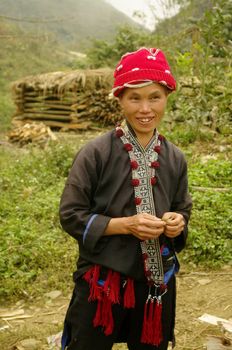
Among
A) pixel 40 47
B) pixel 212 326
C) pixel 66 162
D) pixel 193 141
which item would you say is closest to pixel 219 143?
pixel 193 141

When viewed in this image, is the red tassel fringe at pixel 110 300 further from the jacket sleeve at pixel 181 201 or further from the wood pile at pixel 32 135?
the wood pile at pixel 32 135

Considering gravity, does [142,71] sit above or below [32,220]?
above

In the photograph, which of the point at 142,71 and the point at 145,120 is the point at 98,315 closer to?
the point at 145,120

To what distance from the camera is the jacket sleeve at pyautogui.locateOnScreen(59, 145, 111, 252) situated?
5.25 ft

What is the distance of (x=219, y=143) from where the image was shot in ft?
21.1

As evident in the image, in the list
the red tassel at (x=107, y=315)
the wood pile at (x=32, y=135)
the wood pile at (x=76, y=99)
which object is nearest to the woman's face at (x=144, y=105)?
the red tassel at (x=107, y=315)

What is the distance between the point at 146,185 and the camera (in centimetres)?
167

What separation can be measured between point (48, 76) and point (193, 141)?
21.2ft

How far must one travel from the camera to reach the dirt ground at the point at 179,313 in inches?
112

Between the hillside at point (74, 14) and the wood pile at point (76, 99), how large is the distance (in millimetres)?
26340

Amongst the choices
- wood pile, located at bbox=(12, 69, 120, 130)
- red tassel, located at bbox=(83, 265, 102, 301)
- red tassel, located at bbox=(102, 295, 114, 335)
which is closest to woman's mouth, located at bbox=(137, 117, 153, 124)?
red tassel, located at bbox=(83, 265, 102, 301)

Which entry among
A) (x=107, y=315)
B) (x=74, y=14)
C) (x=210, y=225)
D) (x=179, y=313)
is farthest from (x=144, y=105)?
(x=74, y=14)

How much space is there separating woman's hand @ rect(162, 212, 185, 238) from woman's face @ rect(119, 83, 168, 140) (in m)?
0.33

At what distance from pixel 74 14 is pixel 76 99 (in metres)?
45.2
